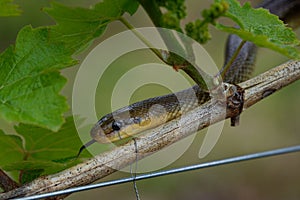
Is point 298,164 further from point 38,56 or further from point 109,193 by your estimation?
point 38,56

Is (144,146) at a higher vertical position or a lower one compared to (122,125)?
lower

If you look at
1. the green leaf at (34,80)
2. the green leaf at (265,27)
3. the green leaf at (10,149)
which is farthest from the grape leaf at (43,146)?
the green leaf at (265,27)

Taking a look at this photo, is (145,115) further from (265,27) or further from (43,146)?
(265,27)

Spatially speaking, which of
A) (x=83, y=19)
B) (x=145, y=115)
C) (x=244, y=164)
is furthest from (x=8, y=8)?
(x=244, y=164)

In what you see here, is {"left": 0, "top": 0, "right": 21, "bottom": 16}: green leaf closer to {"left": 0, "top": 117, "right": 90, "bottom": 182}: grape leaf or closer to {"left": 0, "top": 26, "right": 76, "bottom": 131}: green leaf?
{"left": 0, "top": 26, "right": 76, "bottom": 131}: green leaf

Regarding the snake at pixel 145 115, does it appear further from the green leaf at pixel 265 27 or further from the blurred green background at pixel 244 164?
the blurred green background at pixel 244 164

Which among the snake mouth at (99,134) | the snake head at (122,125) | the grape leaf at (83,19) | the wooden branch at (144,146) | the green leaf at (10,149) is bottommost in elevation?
the wooden branch at (144,146)
